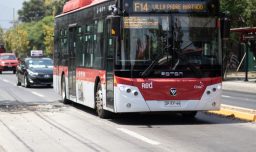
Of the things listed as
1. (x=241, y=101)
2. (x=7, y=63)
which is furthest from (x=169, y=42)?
(x=7, y=63)

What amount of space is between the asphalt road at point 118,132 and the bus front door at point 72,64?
1.19 meters

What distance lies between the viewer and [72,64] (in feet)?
62.3

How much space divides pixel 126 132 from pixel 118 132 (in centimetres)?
16

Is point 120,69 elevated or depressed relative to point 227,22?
depressed

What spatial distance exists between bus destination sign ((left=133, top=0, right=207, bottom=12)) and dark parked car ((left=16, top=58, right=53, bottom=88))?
1799 cm

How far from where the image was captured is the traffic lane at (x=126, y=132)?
10852 millimetres

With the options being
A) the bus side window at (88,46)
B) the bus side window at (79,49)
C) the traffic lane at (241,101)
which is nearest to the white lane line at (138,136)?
the bus side window at (88,46)

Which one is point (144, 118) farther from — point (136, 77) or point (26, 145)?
point (26, 145)

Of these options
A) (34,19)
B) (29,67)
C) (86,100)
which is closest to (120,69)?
(86,100)

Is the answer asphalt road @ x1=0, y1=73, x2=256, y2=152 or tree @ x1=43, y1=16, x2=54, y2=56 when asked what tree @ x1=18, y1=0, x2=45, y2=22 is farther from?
asphalt road @ x1=0, y1=73, x2=256, y2=152

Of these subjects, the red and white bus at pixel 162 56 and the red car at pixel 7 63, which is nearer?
the red and white bus at pixel 162 56

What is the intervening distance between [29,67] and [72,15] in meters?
13.9

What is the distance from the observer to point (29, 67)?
3256 centimetres

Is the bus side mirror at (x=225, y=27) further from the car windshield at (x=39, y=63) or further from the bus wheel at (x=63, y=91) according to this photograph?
the car windshield at (x=39, y=63)
